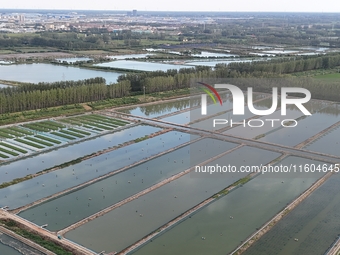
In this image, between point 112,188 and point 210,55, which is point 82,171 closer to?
point 112,188

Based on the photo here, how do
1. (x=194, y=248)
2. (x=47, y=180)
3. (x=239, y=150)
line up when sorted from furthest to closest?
(x=239, y=150) < (x=47, y=180) < (x=194, y=248)

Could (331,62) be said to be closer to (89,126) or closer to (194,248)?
(89,126)

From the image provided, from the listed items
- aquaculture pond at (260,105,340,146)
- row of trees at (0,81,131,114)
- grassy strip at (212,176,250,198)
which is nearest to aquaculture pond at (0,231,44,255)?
grassy strip at (212,176,250,198)

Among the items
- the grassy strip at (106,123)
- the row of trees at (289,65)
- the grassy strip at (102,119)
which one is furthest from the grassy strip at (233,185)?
the row of trees at (289,65)

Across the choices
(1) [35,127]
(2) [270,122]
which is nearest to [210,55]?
(2) [270,122]

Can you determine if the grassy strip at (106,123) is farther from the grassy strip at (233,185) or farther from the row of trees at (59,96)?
the grassy strip at (233,185)

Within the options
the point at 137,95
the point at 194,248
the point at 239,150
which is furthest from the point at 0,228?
the point at 137,95
